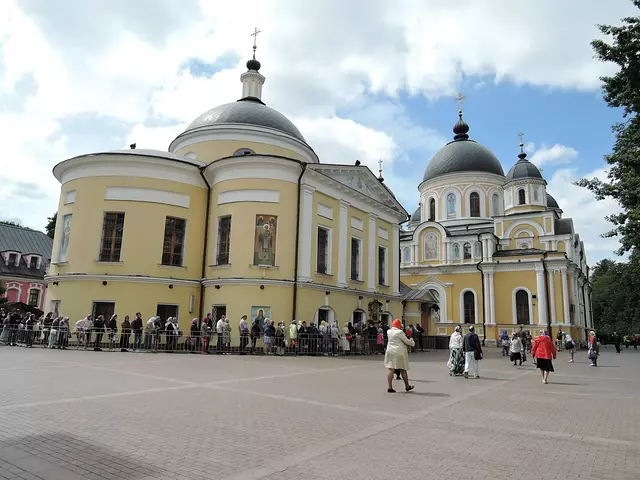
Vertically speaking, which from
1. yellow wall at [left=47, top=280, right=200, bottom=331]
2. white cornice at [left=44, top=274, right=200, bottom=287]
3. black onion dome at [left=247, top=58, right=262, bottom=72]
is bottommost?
yellow wall at [left=47, top=280, right=200, bottom=331]

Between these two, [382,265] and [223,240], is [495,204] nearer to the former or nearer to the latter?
[382,265]

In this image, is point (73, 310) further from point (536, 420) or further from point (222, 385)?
point (536, 420)

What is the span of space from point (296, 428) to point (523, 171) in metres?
47.2

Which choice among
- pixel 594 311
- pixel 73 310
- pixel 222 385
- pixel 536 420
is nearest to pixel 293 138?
pixel 73 310

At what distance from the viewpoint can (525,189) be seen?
47.2 metres

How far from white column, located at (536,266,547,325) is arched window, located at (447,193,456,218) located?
12.0 meters

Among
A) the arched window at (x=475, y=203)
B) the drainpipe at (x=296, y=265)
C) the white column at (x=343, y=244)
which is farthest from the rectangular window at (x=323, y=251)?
the arched window at (x=475, y=203)

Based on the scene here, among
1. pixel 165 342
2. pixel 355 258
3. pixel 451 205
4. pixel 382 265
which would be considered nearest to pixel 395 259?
pixel 382 265

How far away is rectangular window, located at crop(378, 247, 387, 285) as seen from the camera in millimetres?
29766

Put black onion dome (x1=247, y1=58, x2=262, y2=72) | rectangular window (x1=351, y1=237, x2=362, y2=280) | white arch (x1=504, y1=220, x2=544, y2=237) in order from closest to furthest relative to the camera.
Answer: rectangular window (x1=351, y1=237, x2=362, y2=280), black onion dome (x1=247, y1=58, x2=262, y2=72), white arch (x1=504, y1=220, x2=544, y2=237)

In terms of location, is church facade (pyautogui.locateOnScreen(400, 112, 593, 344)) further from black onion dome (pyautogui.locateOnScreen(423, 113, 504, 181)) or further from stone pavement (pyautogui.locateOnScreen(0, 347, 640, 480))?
stone pavement (pyautogui.locateOnScreen(0, 347, 640, 480))

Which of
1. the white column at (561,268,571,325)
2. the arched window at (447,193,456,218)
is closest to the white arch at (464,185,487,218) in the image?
the arched window at (447,193,456,218)

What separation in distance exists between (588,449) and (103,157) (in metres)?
22.6

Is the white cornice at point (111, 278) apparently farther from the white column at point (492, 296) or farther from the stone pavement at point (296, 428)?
the white column at point (492, 296)
